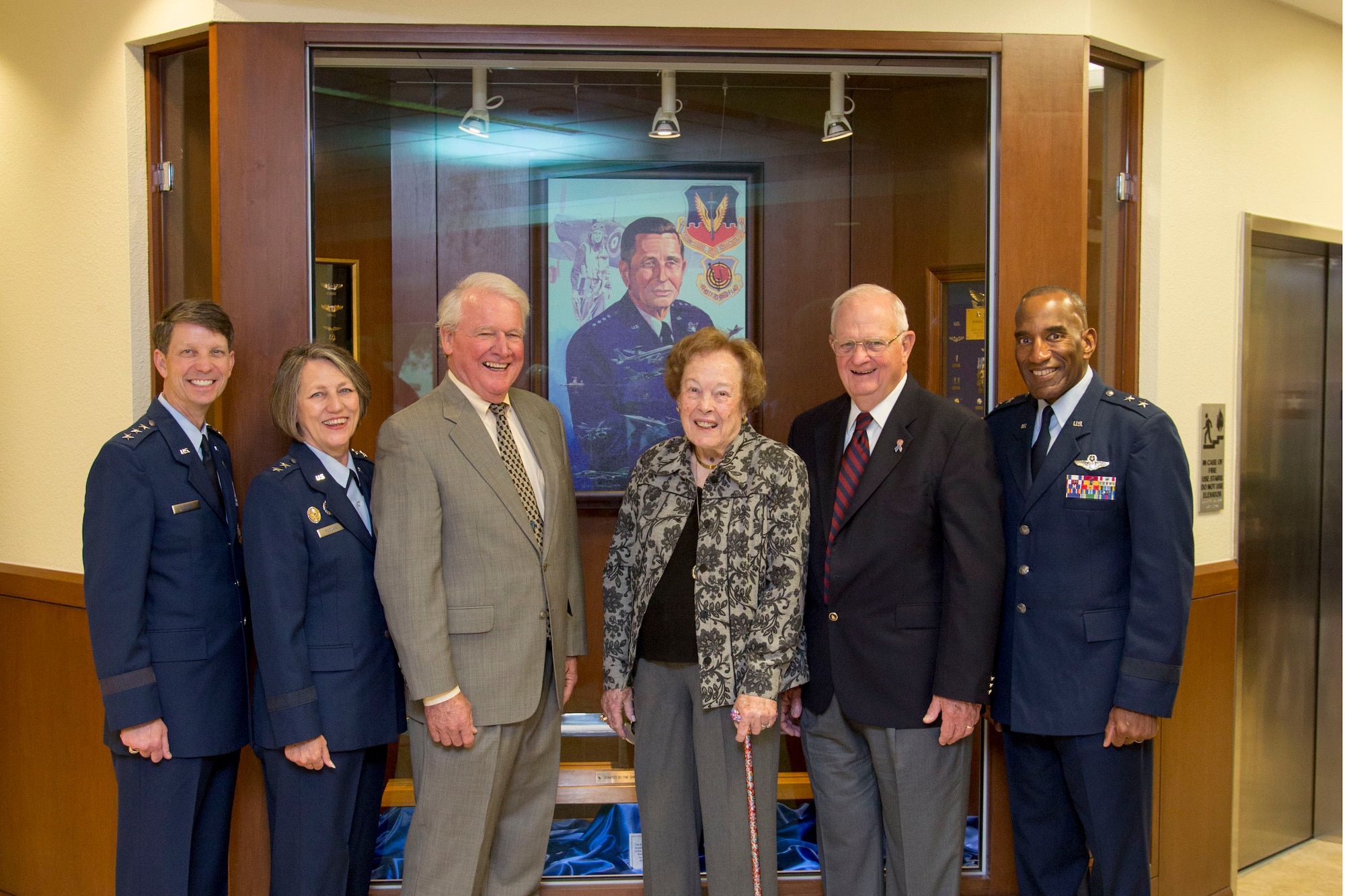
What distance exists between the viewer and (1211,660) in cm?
337

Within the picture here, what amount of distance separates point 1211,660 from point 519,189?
3096 mm

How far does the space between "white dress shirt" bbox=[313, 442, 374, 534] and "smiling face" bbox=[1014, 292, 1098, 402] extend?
6.34ft

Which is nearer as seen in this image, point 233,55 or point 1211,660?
point 233,55

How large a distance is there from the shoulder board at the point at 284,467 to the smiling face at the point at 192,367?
0.30 metres

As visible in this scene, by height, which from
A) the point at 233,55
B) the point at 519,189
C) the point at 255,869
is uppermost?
the point at 233,55

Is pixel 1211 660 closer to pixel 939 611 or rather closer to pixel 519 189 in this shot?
pixel 939 611

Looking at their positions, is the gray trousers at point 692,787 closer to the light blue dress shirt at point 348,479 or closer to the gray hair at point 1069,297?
the light blue dress shirt at point 348,479

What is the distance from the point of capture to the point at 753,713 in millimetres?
2463

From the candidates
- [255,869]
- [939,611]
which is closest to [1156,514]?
[939,611]

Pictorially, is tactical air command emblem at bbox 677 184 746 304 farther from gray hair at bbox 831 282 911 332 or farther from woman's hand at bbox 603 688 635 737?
woman's hand at bbox 603 688 635 737

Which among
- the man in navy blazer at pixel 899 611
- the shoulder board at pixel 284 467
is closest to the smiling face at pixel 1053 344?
the man in navy blazer at pixel 899 611

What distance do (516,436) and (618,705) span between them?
33.3 inches

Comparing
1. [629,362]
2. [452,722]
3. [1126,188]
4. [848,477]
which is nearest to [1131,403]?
[848,477]

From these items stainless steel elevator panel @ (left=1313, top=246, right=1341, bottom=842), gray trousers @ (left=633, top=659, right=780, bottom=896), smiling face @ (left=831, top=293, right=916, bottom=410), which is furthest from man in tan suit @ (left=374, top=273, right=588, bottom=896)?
stainless steel elevator panel @ (left=1313, top=246, right=1341, bottom=842)
